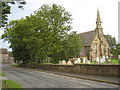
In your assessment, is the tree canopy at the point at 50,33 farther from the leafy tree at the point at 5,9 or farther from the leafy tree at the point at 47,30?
the leafy tree at the point at 5,9

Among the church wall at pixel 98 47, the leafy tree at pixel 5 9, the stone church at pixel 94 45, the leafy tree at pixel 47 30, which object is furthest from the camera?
the church wall at pixel 98 47

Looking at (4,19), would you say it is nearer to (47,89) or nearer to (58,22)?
(47,89)

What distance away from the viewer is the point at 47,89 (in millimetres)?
10695

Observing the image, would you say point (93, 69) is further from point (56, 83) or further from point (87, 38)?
point (87, 38)

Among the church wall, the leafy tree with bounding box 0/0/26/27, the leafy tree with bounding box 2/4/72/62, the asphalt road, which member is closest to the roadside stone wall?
the asphalt road

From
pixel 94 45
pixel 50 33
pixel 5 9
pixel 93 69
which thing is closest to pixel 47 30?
pixel 50 33

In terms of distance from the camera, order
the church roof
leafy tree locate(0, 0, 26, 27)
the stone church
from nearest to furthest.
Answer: leafy tree locate(0, 0, 26, 27) < the stone church < the church roof

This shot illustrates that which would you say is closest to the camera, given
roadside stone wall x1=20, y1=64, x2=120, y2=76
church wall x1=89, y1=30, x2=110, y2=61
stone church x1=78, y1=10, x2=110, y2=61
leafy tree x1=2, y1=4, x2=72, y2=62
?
roadside stone wall x1=20, y1=64, x2=120, y2=76

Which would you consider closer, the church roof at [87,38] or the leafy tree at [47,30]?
the leafy tree at [47,30]

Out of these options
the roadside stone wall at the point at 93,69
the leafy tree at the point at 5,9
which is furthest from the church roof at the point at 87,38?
the leafy tree at the point at 5,9

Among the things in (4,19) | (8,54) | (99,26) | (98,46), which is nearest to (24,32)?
(4,19)

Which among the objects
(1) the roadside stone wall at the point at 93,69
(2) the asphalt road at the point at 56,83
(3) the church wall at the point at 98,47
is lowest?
(2) the asphalt road at the point at 56,83

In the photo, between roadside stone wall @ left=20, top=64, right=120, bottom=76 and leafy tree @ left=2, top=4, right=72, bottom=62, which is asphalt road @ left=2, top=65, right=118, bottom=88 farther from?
leafy tree @ left=2, top=4, right=72, bottom=62

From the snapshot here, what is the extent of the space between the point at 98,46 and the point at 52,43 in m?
45.7
